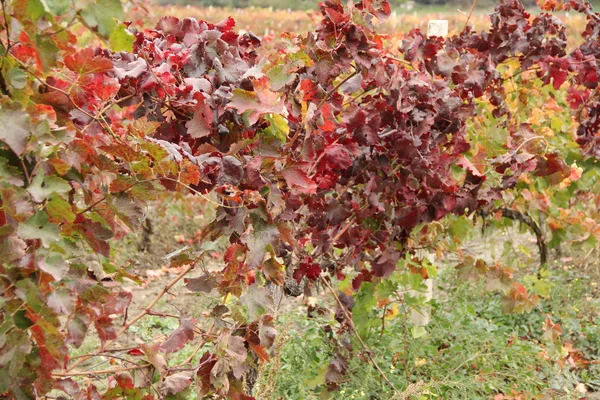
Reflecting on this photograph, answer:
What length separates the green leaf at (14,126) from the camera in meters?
1.06

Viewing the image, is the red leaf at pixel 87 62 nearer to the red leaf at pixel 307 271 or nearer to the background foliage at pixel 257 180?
the background foliage at pixel 257 180

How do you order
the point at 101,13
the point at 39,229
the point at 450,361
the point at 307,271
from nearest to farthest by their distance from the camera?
the point at 101,13
the point at 39,229
the point at 307,271
the point at 450,361

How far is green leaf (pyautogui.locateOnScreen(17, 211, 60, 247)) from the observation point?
1.08m

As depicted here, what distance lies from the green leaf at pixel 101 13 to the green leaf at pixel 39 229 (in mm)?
301

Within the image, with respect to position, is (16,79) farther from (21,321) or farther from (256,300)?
(256,300)

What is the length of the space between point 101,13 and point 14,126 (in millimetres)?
222

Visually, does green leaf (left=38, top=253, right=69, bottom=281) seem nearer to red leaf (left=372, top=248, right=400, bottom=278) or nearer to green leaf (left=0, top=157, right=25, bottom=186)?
green leaf (left=0, top=157, right=25, bottom=186)

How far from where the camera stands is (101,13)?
975mm

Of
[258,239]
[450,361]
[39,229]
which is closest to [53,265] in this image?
[39,229]

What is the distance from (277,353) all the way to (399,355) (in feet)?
2.95

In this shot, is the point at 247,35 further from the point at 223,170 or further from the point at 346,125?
the point at 223,170

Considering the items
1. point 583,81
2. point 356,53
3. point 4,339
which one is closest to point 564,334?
point 583,81

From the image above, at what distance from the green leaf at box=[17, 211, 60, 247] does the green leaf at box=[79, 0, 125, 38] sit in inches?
11.9

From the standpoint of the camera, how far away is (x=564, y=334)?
3.76 metres
